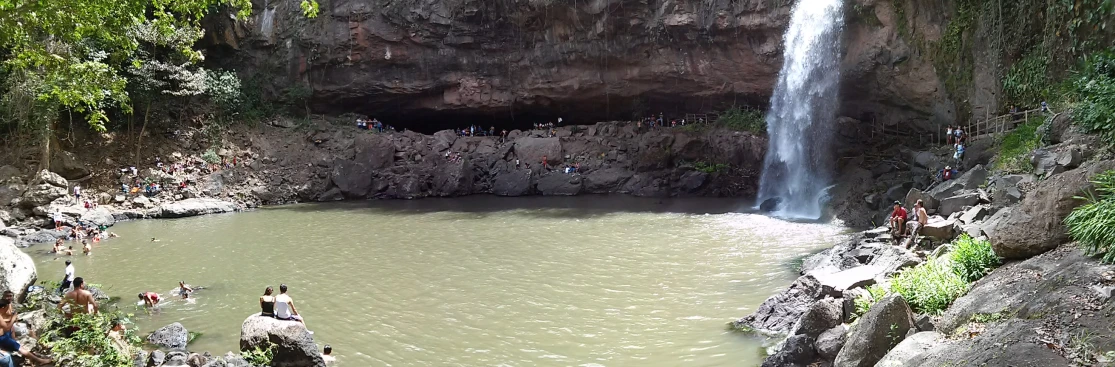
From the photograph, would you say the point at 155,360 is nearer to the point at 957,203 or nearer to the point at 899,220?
the point at 899,220

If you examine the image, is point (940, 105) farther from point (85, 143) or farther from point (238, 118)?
point (85, 143)

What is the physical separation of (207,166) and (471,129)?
14447mm

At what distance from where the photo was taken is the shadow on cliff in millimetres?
25172

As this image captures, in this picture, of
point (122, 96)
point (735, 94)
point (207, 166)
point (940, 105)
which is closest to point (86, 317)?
point (122, 96)

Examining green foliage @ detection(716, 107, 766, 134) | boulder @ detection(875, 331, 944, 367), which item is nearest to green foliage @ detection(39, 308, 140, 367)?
boulder @ detection(875, 331, 944, 367)

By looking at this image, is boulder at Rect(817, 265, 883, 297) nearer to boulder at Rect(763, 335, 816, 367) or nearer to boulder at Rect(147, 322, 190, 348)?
boulder at Rect(763, 335, 816, 367)

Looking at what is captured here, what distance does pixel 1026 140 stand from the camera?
671 inches

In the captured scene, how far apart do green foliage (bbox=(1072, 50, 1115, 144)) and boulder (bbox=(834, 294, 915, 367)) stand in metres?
4.99

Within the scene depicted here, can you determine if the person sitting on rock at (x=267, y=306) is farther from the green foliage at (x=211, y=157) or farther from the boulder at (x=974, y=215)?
→ the green foliage at (x=211, y=157)

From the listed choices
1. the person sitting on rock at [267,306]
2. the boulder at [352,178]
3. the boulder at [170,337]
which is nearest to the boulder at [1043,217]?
the person sitting on rock at [267,306]

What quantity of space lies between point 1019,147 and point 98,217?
102 feet

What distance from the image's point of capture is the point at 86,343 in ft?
28.9

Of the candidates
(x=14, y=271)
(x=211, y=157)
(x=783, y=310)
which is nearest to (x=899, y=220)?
(x=783, y=310)

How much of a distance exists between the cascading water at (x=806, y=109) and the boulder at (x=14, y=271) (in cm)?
2241
